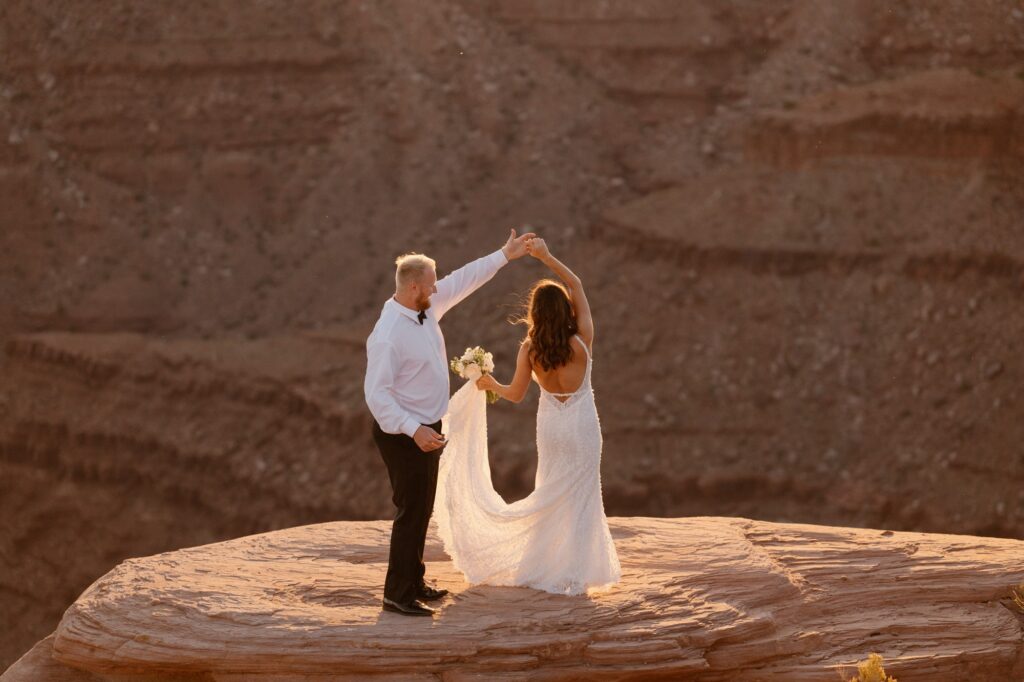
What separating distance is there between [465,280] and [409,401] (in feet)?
3.80

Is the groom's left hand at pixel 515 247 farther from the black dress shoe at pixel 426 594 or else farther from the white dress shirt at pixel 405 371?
the black dress shoe at pixel 426 594

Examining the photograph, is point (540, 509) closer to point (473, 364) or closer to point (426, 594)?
point (426, 594)

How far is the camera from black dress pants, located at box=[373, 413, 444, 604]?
10.9m

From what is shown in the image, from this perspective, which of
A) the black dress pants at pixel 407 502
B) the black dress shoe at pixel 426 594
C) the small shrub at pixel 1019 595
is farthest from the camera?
the small shrub at pixel 1019 595

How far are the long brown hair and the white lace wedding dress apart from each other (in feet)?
0.70

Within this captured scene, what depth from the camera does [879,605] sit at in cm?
1268

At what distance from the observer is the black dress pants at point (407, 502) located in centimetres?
1089

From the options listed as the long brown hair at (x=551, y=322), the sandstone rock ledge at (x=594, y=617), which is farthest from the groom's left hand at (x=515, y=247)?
the sandstone rock ledge at (x=594, y=617)

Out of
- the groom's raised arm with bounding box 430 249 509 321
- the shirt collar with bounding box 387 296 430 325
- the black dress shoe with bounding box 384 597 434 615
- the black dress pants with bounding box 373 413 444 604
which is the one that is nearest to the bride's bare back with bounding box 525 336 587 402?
the groom's raised arm with bounding box 430 249 509 321

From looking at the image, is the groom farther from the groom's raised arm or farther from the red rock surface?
the red rock surface

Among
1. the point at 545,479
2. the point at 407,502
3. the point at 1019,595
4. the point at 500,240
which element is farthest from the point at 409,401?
A: the point at 500,240

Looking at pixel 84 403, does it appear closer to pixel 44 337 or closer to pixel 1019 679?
pixel 44 337

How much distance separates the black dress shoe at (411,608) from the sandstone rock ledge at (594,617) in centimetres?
7

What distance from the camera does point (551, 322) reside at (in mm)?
11180
